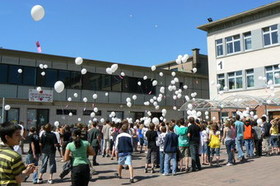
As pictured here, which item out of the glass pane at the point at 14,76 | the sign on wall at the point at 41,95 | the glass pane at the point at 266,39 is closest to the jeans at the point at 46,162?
the sign on wall at the point at 41,95

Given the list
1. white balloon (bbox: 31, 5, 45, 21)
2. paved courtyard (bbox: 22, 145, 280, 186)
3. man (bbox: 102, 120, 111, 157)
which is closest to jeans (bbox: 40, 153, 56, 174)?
paved courtyard (bbox: 22, 145, 280, 186)

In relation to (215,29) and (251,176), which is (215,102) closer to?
(215,29)

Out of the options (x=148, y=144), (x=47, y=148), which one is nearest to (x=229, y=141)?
(x=148, y=144)

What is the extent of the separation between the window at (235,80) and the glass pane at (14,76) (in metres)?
19.6

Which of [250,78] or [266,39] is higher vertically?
[266,39]

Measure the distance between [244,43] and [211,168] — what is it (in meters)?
19.8

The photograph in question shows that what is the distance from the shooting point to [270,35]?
25250 millimetres

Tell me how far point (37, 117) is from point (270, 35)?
21.6 metres

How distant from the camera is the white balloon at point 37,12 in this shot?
27.9 feet

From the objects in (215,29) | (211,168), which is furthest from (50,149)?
(215,29)

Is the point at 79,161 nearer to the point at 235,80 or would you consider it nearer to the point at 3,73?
the point at 3,73

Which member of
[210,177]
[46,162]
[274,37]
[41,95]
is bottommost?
[210,177]

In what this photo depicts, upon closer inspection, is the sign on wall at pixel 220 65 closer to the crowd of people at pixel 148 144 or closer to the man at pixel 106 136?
the crowd of people at pixel 148 144

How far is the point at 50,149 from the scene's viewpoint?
8.83 meters
